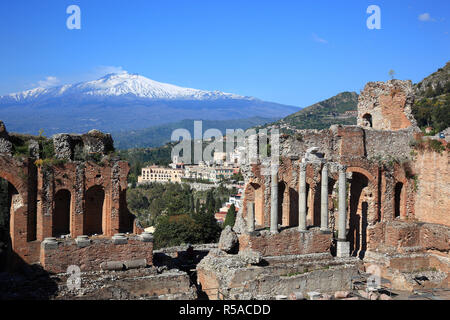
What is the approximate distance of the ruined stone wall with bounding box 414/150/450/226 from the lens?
2502 cm

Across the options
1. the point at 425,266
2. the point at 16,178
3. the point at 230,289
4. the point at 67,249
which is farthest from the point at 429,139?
the point at 16,178

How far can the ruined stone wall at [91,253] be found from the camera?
18.2 meters

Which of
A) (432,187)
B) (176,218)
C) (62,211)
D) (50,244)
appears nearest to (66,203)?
(62,211)

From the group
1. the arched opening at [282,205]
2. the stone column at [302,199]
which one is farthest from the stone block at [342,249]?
the arched opening at [282,205]

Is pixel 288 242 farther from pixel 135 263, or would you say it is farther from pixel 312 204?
pixel 135 263

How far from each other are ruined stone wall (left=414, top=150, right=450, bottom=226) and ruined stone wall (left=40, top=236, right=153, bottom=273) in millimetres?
16116

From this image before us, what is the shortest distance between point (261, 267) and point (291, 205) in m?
5.54

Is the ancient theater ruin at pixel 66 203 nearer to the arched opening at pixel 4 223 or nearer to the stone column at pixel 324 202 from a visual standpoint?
the arched opening at pixel 4 223

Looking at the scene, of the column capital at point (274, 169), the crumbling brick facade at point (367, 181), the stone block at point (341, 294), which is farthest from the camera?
the crumbling brick facade at point (367, 181)

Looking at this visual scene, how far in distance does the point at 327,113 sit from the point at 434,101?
57023mm

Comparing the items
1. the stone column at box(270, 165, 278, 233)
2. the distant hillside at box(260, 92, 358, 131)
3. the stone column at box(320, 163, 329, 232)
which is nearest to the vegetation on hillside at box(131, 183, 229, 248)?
the stone column at box(320, 163, 329, 232)

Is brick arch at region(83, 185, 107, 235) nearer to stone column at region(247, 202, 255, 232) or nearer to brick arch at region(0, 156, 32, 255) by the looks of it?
brick arch at region(0, 156, 32, 255)

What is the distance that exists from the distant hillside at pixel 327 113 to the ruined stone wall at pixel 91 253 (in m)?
99.2
